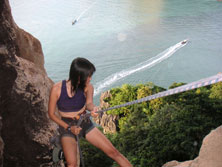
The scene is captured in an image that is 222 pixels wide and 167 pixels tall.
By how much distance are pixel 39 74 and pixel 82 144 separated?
6.19 meters

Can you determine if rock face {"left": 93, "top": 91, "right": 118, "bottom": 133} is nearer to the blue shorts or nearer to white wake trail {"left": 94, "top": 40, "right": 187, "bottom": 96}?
white wake trail {"left": 94, "top": 40, "right": 187, "bottom": 96}

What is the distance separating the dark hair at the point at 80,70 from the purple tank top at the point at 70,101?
23 centimetres

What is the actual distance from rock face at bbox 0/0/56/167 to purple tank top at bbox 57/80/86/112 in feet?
3.93

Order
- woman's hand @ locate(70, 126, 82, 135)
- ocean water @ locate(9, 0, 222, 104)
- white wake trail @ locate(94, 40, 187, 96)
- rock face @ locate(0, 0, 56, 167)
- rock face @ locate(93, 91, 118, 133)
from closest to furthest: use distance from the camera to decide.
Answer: woman's hand @ locate(70, 126, 82, 135)
rock face @ locate(0, 0, 56, 167)
rock face @ locate(93, 91, 118, 133)
white wake trail @ locate(94, 40, 187, 96)
ocean water @ locate(9, 0, 222, 104)

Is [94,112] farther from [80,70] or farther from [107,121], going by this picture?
[107,121]

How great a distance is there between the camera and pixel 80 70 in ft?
10.6

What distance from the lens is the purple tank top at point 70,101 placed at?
348cm

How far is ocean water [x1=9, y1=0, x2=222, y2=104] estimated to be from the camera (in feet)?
173

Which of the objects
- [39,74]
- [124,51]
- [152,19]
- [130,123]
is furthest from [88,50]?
[39,74]

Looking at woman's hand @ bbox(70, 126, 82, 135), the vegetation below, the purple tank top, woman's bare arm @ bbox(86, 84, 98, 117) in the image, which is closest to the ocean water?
the vegetation below

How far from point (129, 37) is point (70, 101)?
61.0m

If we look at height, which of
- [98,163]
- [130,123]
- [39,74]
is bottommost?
[130,123]

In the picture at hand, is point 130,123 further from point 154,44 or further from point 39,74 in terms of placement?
point 154,44

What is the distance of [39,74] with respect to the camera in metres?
5.44
